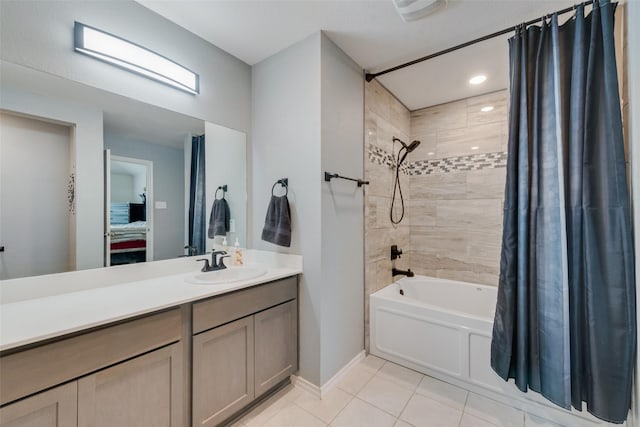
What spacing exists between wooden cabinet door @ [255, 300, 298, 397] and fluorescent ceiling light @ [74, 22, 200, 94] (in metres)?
1.59

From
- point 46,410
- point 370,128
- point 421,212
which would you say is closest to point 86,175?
point 46,410

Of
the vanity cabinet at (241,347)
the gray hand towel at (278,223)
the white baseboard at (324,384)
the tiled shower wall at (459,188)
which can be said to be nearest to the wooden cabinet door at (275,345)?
the vanity cabinet at (241,347)

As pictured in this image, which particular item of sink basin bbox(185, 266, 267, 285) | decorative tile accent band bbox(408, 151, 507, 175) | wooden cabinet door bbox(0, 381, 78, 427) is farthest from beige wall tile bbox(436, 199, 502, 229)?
wooden cabinet door bbox(0, 381, 78, 427)

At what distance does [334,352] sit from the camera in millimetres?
1909

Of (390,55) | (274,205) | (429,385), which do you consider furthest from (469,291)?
(390,55)

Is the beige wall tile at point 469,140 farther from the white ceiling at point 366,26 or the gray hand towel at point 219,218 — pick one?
the gray hand towel at point 219,218

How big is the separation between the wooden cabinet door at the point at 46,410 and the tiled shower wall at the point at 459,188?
2.96 metres

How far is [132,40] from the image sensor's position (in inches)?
58.7

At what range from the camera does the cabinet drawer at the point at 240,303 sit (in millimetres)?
1332

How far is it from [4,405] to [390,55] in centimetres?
272

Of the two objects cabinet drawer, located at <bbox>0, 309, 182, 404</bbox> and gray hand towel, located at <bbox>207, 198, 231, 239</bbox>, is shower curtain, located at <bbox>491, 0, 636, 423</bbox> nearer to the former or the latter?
cabinet drawer, located at <bbox>0, 309, 182, 404</bbox>

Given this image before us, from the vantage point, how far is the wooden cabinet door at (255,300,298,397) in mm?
1606

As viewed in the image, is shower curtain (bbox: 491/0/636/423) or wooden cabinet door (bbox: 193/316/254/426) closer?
shower curtain (bbox: 491/0/636/423)

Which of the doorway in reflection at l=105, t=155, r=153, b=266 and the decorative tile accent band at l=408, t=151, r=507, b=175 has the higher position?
the decorative tile accent band at l=408, t=151, r=507, b=175
